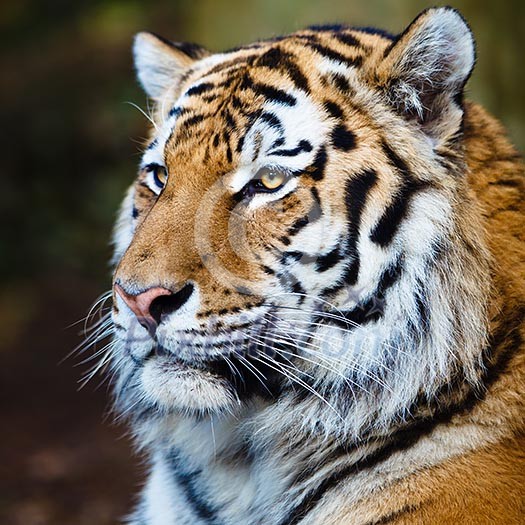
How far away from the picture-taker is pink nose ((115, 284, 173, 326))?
202 centimetres

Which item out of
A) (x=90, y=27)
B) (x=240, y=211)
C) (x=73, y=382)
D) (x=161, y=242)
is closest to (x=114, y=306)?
(x=161, y=242)

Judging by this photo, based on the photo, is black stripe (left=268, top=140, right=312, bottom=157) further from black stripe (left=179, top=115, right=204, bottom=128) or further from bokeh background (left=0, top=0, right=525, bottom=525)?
bokeh background (left=0, top=0, right=525, bottom=525)

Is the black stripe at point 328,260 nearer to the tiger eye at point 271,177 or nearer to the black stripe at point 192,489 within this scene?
the tiger eye at point 271,177

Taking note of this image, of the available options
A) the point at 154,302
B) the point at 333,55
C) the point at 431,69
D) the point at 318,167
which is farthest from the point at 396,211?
the point at 154,302

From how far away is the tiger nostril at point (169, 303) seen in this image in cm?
204

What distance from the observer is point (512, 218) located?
2.28 metres

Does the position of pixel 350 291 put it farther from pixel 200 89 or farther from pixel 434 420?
pixel 200 89

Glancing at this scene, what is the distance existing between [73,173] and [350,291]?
5528 mm

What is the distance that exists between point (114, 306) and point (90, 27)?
633cm

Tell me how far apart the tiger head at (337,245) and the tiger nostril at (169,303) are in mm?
66

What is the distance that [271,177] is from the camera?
2207mm

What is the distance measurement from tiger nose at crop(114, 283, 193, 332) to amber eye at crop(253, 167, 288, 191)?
0.32m

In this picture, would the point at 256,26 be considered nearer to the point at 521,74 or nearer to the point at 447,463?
the point at 521,74

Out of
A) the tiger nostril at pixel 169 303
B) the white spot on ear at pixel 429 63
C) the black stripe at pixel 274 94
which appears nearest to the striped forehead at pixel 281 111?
the black stripe at pixel 274 94
